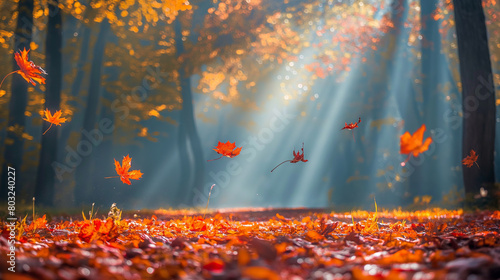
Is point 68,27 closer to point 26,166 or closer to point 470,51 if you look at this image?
point 26,166

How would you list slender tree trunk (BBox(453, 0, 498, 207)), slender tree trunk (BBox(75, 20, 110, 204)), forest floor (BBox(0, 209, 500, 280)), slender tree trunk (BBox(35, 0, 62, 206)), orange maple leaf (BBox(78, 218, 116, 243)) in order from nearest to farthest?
forest floor (BBox(0, 209, 500, 280)), orange maple leaf (BBox(78, 218, 116, 243)), slender tree trunk (BBox(453, 0, 498, 207)), slender tree trunk (BBox(35, 0, 62, 206)), slender tree trunk (BBox(75, 20, 110, 204))

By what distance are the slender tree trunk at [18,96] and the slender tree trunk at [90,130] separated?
84.9 inches

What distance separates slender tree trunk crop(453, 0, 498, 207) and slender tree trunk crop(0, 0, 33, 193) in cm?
942

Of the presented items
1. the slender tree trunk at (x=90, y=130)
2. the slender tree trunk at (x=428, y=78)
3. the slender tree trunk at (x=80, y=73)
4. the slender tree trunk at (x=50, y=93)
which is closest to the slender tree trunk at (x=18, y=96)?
the slender tree trunk at (x=50, y=93)

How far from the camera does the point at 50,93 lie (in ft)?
34.6

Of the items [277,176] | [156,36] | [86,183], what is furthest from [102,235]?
[277,176]

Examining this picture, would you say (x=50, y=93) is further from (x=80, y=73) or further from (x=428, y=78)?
(x=428, y=78)

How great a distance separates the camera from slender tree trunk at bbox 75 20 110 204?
46.2ft

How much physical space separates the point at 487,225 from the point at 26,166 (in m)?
19.4

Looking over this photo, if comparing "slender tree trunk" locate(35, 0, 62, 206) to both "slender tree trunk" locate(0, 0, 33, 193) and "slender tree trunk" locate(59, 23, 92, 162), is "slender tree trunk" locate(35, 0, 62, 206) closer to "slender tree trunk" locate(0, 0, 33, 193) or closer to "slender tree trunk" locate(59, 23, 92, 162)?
"slender tree trunk" locate(0, 0, 33, 193)

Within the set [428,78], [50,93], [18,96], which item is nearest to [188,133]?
[50,93]

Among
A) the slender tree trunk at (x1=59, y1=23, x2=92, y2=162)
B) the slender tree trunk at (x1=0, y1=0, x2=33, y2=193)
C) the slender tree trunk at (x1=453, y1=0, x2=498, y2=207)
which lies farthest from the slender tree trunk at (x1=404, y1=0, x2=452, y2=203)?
the slender tree trunk at (x1=59, y1=23, x2=92, y2=162)

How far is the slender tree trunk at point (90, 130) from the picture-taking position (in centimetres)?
1407

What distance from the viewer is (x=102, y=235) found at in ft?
9.57
